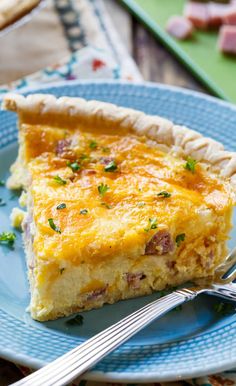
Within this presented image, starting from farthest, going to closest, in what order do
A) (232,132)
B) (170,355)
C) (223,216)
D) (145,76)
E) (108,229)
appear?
(145,76), (232,132), (223,216), (108,229), (170,355)

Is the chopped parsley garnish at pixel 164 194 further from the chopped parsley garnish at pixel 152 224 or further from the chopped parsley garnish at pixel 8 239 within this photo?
the chopped parsley garnish at pixel 8 239

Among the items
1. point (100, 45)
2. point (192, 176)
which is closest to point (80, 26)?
point (100, 45)

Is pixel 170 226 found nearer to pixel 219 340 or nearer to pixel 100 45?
pixel 219 340

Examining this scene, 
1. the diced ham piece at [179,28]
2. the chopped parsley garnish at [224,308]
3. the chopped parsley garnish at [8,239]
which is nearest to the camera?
the chopped parsley garnish at [224,308]

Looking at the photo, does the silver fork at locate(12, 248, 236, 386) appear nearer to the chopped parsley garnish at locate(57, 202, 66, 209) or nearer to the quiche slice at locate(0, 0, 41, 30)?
the chopped parsley garnish at locate(57, 202, 66, 209)

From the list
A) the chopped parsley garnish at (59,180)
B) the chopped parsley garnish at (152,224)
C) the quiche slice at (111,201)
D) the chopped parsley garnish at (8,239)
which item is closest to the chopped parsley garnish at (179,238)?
the quiche slice at (111,201)

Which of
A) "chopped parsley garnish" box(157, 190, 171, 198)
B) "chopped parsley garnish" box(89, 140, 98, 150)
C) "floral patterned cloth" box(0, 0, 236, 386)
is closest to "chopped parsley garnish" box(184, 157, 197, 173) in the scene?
"chopped parsley garnish" box(157, 190, 171, 198)
